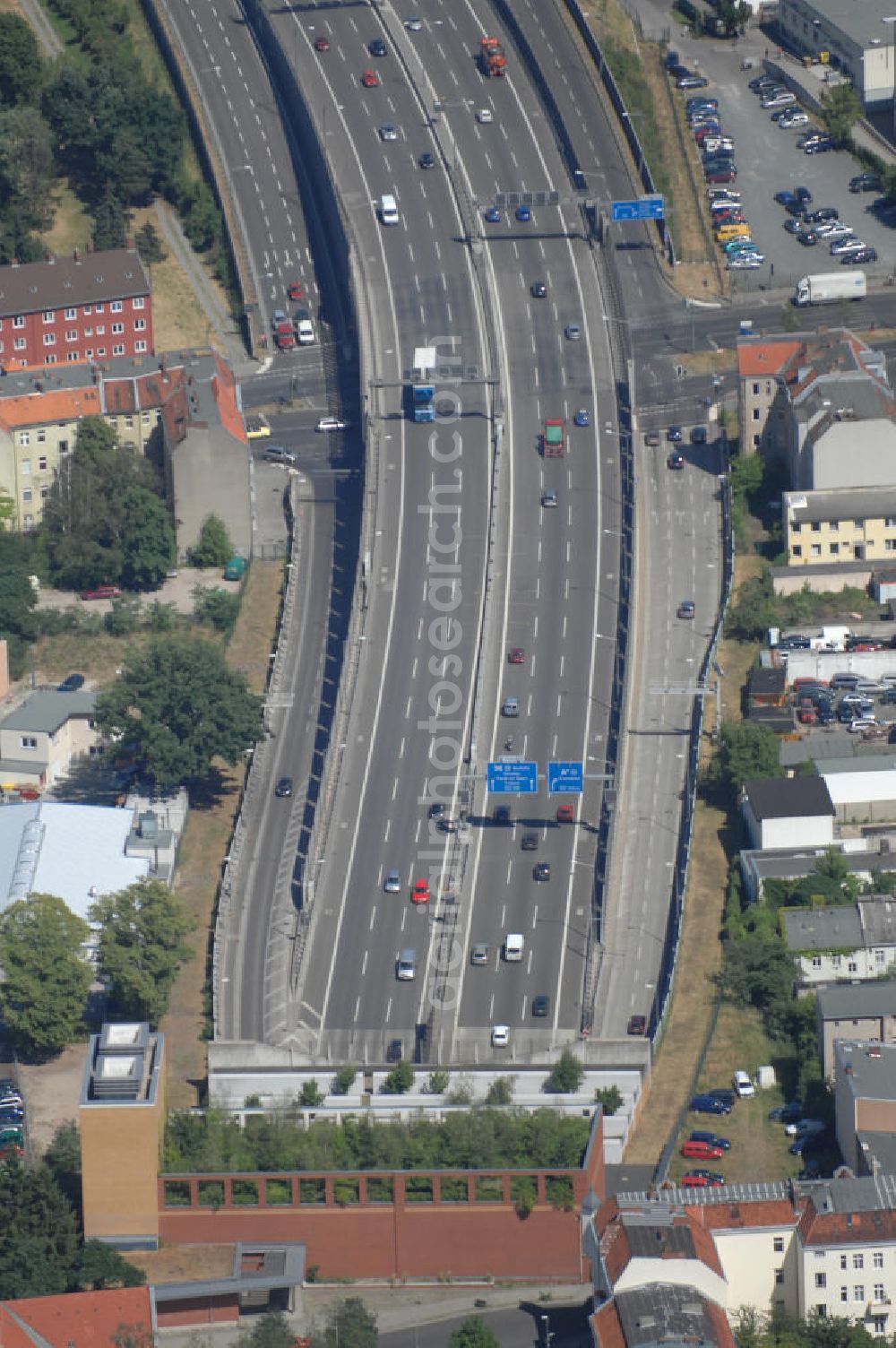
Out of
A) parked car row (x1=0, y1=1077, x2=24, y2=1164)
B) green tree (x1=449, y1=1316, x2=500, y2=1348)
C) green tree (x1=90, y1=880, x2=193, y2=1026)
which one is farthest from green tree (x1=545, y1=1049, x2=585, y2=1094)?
parked car row (x1=0, y1=1077, x2=24, y2=1164)

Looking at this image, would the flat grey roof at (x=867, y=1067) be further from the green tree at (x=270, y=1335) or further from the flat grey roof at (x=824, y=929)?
Result: the green tree at (x=270, y=1335)

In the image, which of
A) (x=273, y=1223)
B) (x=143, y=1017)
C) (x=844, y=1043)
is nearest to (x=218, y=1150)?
(x=273, y=1223)

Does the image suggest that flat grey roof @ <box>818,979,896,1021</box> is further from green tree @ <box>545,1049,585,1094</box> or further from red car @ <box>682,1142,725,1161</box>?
green tree @ <box>545,1049,585,1094</box>

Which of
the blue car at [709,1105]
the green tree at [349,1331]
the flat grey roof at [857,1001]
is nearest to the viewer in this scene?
the green tree at [349,1331]

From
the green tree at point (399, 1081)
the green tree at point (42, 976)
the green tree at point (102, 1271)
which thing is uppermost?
the green tree at point (42, 976)

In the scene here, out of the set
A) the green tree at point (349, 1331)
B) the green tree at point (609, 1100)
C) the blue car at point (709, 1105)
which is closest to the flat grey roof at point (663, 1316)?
the green tree at point (349, 1331)

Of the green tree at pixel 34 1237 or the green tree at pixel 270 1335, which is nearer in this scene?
the green tree at pixel 270 1335

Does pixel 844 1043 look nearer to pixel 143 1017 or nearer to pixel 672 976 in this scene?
pixel 672 976

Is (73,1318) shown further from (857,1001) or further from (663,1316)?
(857,1001)
